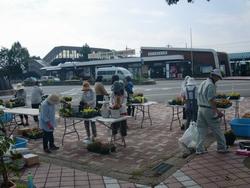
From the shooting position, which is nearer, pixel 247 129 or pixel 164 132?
pixel 247 129

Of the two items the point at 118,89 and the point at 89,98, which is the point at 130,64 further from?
the point at 118,89

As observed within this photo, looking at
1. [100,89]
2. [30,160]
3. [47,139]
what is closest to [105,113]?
[47,139]

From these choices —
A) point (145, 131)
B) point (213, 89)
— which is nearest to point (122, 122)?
point (145, 131)

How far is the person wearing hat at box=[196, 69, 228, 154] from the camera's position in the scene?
679 centimetres

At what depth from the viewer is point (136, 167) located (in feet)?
22.0

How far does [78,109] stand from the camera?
8.72 m

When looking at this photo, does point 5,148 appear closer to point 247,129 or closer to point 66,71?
point 247,129

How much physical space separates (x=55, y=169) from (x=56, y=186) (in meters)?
1.03

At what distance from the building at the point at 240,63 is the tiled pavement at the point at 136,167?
42733 millimetres

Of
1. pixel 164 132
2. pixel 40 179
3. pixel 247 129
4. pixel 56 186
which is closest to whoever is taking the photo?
pixel 56 186

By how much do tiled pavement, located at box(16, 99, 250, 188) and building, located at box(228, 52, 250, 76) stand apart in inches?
1682

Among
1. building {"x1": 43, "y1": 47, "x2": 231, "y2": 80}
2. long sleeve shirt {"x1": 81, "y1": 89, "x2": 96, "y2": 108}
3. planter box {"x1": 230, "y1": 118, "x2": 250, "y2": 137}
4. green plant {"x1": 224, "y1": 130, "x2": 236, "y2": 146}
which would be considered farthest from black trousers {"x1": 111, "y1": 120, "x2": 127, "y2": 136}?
building {"x1": 43, "y1": 47, "x2": 231, "y2": 80}

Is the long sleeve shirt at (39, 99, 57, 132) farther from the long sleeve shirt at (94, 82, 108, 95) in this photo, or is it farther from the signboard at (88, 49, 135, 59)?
the signboard at (88, 49, 135, 59)

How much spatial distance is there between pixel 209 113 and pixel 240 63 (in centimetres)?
4759
